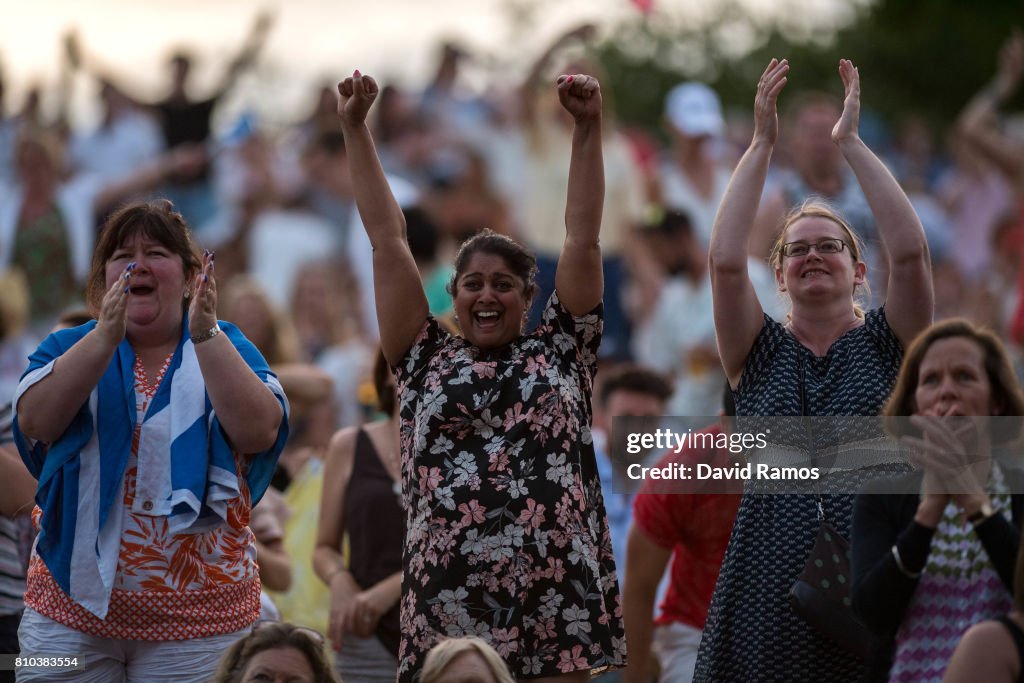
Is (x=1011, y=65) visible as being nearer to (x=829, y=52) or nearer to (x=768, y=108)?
(x=768, y=108)

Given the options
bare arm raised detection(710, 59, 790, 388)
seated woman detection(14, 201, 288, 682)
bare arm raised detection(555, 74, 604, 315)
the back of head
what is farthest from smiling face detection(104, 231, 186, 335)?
the back of head

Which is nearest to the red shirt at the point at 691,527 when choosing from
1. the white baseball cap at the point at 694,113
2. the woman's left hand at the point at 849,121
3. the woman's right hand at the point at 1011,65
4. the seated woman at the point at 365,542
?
the seated woman at the point at 365,542

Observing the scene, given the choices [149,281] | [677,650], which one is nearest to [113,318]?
[149,281]

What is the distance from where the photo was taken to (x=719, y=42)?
35.4 metres

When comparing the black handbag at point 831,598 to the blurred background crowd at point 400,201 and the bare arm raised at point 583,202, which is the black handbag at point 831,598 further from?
the blurred background crowd at point 400,201

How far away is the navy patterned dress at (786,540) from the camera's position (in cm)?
482

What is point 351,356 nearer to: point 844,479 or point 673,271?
point 673,271

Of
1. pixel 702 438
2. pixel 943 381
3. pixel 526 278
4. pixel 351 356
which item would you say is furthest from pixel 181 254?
pixel 351 356

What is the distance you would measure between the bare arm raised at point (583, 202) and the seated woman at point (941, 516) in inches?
39.3

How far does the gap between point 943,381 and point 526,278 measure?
1344 millimetres

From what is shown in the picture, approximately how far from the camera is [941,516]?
4.26 meters

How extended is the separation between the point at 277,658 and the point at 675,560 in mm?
1981

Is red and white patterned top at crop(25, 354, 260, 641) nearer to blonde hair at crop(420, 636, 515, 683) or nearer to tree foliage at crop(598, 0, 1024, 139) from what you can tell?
blonde hair at crop(420, 636, 515, 683)

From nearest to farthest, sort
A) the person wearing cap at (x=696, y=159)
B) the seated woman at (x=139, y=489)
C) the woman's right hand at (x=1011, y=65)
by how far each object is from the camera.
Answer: the seated woman at (x=139, y=489) → the woman's right hand at (x=1011, y=65) → the person wearing cap at (x=696, y=159)
